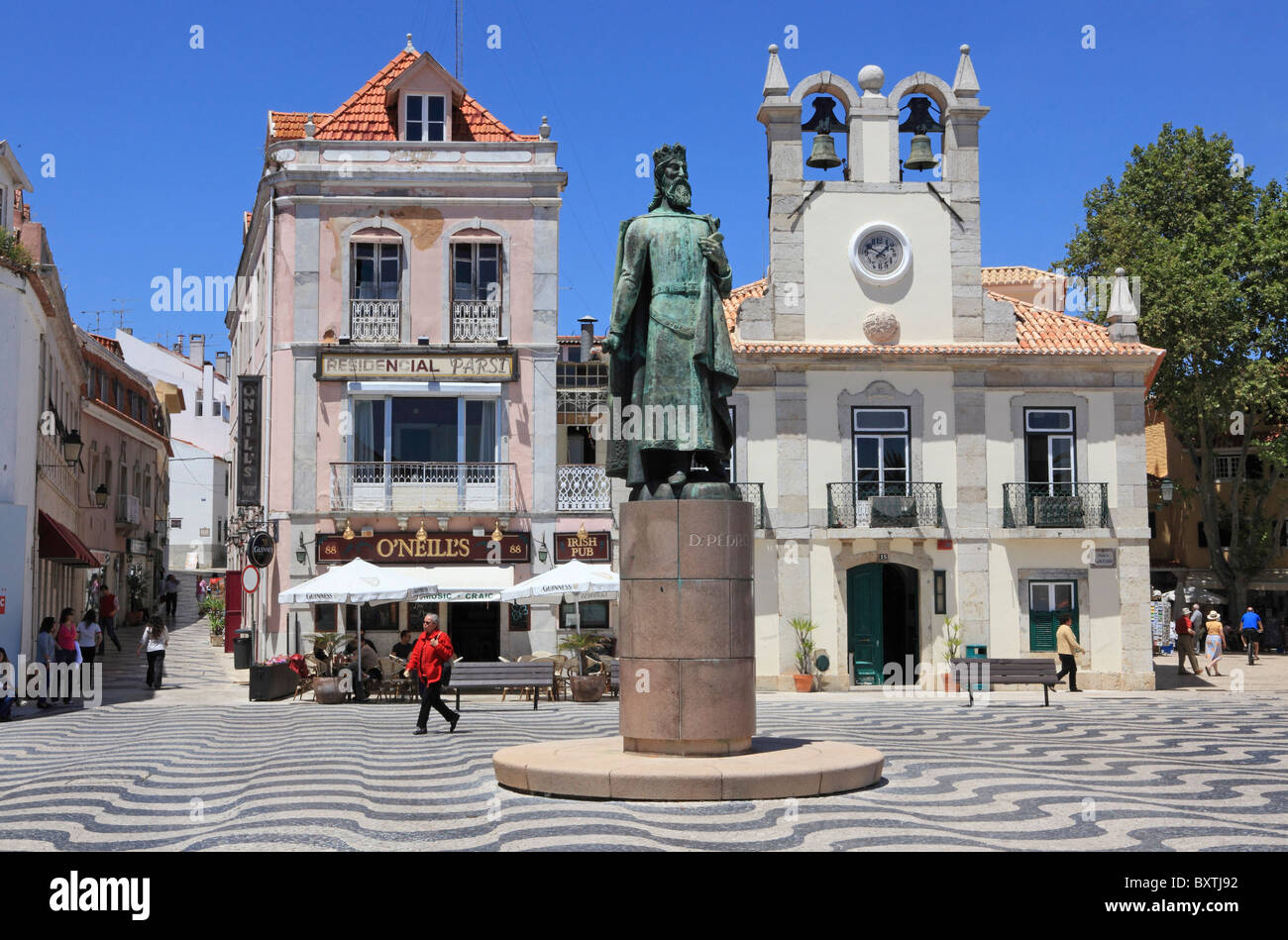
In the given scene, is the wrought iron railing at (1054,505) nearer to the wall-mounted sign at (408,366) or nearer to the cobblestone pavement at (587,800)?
the cobblestone pavement at (587,800)

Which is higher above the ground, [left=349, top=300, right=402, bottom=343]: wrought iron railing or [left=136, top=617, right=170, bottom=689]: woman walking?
[left=349, top=300, right=402, bottom=343]: wrought iron railing

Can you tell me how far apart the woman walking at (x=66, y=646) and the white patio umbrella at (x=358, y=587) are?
11.3 ft

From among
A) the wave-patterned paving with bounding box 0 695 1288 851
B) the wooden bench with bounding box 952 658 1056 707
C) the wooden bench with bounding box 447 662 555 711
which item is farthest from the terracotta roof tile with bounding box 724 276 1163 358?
the wave-patterned paving with bounding box 0 695 1288 851

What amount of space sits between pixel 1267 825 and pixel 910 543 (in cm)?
1921

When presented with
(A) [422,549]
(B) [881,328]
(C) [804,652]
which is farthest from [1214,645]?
(A) [422,549]

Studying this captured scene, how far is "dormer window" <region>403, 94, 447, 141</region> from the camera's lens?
97.6 feet

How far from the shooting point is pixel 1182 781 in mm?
11414

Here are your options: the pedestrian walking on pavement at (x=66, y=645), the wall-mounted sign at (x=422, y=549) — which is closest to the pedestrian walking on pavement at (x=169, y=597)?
the wall-mounted sign at (x=422, y=549)

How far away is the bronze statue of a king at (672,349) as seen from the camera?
1122cm

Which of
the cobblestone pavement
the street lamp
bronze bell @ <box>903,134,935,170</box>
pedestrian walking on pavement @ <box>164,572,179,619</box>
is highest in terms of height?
bronze bell @ <box>903,134,935,170</box>

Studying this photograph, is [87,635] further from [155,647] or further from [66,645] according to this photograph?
[66,645]

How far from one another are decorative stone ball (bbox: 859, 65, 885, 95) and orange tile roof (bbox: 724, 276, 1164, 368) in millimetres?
4578

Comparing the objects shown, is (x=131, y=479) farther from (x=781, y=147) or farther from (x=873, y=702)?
(x=873, y=702)

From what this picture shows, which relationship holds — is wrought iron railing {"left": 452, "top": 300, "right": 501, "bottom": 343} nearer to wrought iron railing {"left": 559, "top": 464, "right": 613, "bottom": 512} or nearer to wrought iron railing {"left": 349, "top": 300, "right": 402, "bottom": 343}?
wrought iron railing {"left": 349, "top": 300, "right": 402, "bottom": 343}
